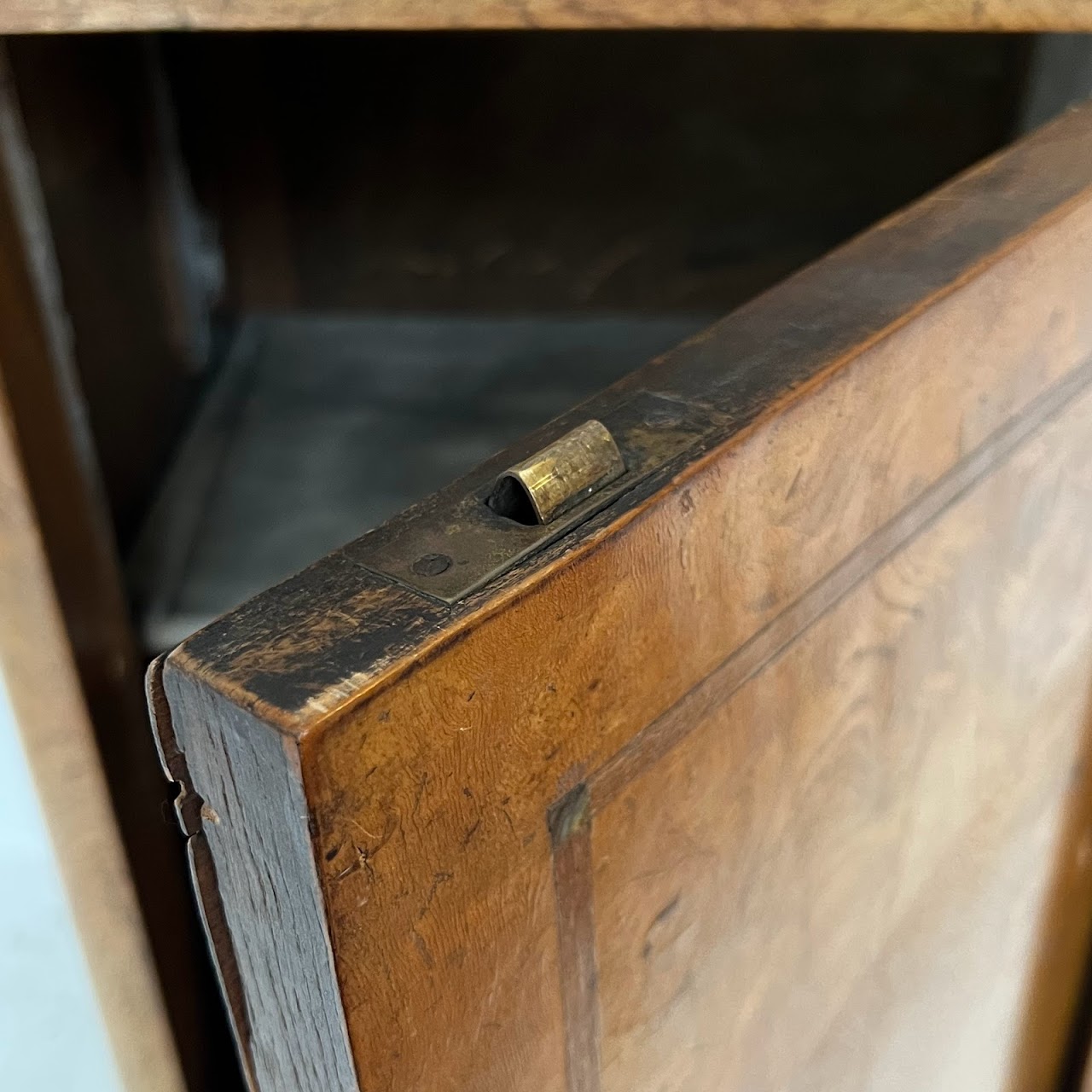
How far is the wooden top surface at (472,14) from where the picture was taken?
0.48m

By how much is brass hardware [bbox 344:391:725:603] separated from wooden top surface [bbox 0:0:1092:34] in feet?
0.71

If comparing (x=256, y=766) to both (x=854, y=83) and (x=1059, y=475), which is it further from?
A: (x=854, y=83)

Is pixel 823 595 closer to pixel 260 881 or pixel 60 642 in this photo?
pixel 260 881

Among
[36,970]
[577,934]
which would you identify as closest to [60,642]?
[36,970]

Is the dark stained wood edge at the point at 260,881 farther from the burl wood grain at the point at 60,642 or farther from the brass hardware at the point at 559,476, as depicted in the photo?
the burl wood grain at the point at 60,642

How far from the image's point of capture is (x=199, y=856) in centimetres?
31

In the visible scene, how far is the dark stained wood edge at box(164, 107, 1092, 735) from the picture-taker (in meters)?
0.27

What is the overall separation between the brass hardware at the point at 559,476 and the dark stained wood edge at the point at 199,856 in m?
0.10

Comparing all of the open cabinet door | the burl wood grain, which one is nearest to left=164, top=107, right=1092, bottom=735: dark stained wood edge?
the open cabinet door

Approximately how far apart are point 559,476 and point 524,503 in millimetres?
14

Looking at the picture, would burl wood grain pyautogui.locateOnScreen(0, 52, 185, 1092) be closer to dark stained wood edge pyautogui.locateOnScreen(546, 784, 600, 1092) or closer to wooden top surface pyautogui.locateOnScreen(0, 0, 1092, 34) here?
wooden top surface pyautogui.locateOnScreen(0, 0, 1092, 34)

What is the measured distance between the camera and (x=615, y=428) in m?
0.35

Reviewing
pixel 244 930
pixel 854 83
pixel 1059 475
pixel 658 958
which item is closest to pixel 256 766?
pixel 244 930

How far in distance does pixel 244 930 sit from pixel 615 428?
0.17 m
